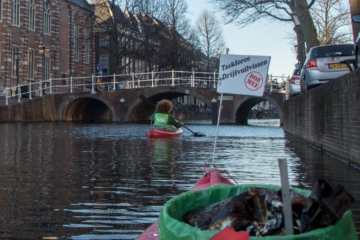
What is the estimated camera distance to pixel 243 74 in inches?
260

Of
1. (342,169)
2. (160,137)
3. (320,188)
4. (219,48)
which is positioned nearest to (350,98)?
(342,169)

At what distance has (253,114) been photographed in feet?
273

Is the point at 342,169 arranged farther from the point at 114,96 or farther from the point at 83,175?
the point at 114,96

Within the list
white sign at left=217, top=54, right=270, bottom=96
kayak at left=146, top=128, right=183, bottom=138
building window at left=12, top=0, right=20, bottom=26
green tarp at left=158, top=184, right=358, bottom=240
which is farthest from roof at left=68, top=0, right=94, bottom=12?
green tarp at left=158, top=184, right=358, bottom=240

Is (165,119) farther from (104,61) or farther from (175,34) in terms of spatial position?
(104,61)

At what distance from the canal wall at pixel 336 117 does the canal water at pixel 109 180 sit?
1.04ft

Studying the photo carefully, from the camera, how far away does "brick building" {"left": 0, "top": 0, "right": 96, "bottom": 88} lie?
42312 mm

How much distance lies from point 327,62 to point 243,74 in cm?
919

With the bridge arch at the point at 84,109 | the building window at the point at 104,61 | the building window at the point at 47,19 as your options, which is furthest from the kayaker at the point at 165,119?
the building window at the point at 104,61

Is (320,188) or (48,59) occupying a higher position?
(48,59)

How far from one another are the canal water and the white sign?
3.55 feet

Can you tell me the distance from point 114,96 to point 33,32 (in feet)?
36.2

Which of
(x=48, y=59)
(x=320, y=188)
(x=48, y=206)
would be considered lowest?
(x=48, y=206)

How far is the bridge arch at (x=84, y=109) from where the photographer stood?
39.6 metres
